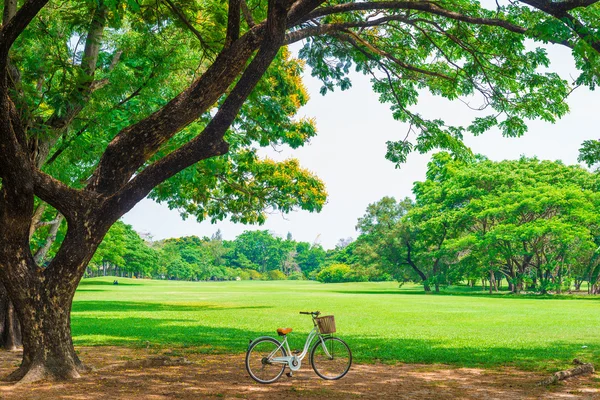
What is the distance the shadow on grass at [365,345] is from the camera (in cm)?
1181

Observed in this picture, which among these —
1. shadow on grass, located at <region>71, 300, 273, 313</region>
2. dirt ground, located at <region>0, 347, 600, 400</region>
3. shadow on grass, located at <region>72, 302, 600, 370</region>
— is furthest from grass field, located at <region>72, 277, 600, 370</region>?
shadow on grass, located at <region>71, 300, 273, 313</region>

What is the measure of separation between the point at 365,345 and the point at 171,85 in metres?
8.37

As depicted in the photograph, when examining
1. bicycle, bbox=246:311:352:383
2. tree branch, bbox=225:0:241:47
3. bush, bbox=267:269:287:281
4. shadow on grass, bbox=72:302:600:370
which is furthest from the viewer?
bush, bbox=267:269:287:281

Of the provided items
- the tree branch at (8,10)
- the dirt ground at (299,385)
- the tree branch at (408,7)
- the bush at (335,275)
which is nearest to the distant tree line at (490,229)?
the bush at (335,275)

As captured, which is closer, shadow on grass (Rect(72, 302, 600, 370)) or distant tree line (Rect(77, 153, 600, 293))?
shadow on grass (Rect(72, 302, 600, 370))

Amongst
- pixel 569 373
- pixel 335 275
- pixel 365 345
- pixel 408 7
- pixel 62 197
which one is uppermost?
pixel 408 7

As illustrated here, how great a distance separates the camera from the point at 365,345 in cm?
1419

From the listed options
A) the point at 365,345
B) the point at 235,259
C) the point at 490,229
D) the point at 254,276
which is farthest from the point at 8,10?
the point at 235,259

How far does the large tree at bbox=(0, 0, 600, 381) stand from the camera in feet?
28.7

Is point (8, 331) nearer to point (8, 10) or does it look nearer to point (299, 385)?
point (8, 10)

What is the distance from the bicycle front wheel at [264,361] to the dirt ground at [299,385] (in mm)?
138

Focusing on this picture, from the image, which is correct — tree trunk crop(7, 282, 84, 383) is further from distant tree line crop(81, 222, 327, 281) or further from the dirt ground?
distant tree line crop(81, 222, 327, 281)

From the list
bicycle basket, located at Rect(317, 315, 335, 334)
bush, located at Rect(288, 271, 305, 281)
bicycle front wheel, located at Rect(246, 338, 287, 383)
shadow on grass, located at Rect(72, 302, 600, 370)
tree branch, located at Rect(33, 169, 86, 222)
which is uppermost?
tree branch, located at Rect(33, 169, 86, 222)

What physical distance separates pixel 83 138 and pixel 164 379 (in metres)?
7.22
